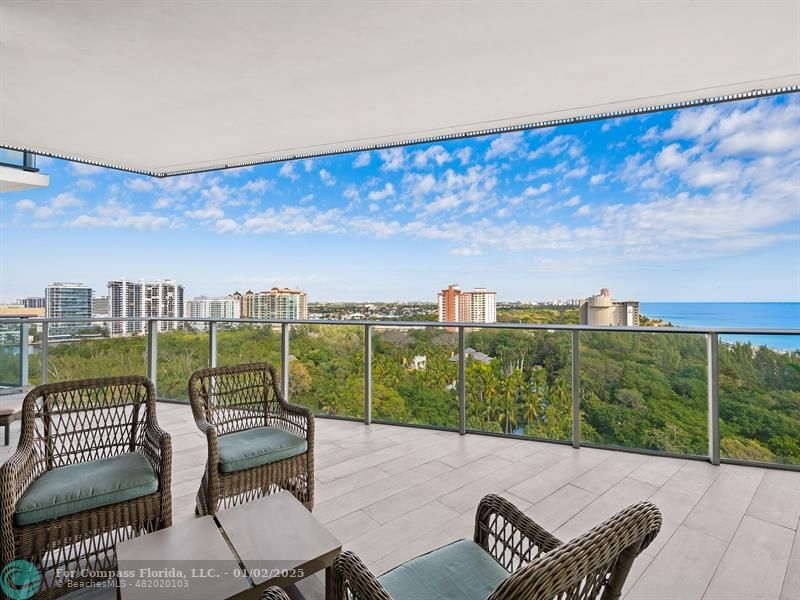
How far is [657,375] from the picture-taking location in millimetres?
3582

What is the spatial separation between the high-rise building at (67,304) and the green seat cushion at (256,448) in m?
3.66

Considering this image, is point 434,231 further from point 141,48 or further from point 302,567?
point 302,567

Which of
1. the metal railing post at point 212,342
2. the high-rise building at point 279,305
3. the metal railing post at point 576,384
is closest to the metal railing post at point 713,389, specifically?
the metal railing post at point 576,384

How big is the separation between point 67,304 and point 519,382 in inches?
229

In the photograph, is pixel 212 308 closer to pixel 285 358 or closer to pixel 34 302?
pixel 285 358

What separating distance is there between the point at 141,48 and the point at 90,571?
3.04 m

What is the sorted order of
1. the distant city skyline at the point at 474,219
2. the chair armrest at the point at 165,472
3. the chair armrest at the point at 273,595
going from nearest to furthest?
the chair armrest at the point at 273,595 → the chair armrest at the point at 165,472 → the distant city skyline at the point at 474,219

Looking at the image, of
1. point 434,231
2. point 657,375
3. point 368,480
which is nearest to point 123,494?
point 368,480

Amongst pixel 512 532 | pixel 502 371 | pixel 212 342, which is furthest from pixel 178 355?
pixel 512 532

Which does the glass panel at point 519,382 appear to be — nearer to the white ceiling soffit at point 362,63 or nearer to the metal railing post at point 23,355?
the white ceiling soffit at point 362,63

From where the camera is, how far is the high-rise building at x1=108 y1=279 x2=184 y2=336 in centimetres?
533

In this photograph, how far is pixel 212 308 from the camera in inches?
215

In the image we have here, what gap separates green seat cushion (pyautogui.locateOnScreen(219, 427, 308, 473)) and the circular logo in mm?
778

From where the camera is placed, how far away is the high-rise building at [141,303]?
5.33 m
